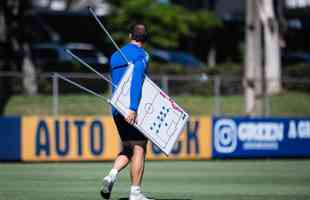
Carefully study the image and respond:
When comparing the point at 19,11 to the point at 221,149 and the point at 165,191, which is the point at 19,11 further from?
the point at 165,191

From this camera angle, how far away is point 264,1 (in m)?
36.2

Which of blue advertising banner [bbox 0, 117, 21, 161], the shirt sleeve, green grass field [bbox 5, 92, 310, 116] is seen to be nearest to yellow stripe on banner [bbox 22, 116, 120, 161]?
blue advertising banner [bbox 0, 117, 21, 161]

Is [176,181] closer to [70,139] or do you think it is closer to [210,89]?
[70,139]

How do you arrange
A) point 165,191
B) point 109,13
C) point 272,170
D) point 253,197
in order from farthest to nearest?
point 109,13
point 272,170
point 165,191
point 253,197

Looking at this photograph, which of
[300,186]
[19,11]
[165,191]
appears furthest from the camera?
[19,11]

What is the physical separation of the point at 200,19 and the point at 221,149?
2228cm

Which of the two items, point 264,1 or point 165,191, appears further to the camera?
point 264,1

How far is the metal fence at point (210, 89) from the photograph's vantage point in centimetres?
2842

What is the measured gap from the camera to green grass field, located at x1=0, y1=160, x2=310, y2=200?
44.4ft

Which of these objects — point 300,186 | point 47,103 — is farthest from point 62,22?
point 300,186

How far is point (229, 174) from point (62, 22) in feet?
108

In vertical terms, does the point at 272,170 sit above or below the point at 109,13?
below

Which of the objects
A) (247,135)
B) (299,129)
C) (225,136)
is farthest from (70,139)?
(299,129)

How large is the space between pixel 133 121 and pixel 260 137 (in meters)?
12.1
